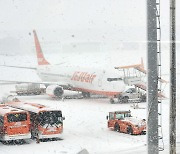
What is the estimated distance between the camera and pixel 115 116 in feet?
63.4

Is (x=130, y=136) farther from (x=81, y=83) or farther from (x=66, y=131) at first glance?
(x=81, y=83)

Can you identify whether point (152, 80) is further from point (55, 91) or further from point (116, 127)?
point (55, 91)

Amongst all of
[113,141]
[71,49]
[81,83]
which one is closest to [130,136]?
[113,141]

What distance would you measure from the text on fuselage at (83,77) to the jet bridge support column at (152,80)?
22.2 meters

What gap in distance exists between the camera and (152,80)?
8102 millimetres

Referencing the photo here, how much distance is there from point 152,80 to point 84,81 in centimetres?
2323

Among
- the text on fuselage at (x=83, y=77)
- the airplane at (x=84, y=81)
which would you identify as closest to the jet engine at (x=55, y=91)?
the airplane at (x=84, y=81)

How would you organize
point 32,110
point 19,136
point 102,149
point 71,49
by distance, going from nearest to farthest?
point 102,149
point 19,136
point 32,110
point 71,49

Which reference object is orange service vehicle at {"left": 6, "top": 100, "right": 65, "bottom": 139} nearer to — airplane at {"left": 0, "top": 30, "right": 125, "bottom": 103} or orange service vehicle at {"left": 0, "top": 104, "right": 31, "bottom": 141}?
orange service vehicle at {"left": 0, "top": 104, "right": 31, "bottom": 141}

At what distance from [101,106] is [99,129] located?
8.54m

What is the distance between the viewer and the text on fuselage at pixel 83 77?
1208 inches

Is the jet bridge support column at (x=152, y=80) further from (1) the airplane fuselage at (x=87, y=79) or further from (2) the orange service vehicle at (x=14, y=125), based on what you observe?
(1) the airplane fuselage at (x=87, y=79)

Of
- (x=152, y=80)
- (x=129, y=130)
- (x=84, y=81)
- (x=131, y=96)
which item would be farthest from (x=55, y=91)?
(x=152, y=80)

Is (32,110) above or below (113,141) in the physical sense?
above
